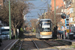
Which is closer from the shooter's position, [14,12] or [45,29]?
[45,29]

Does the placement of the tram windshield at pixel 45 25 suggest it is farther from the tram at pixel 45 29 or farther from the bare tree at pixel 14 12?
the bare tree at pixel 14 12

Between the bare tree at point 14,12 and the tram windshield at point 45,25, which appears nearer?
the tram windshield at point 45,25

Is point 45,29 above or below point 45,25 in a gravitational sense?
below

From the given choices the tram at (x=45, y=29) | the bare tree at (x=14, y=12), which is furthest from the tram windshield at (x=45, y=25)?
the bare tree at (x=14, y=12)

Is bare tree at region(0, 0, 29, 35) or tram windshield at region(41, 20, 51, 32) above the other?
bare tree at region(0, 0, 29, 35)

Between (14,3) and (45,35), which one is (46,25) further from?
(14,3)

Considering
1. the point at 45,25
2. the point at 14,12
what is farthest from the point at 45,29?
the point at 14,12

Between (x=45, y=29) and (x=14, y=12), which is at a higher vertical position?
(x=14, y=12)

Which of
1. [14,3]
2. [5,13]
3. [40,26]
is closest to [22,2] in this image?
[14,3]

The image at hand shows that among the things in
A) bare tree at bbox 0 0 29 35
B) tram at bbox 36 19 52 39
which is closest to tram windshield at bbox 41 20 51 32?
tram at bbox 36 19 52 39

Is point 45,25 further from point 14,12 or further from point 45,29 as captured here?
point 14,12

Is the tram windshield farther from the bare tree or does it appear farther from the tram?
the bare tree

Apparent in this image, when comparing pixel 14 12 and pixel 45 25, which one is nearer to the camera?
pixel 45 25

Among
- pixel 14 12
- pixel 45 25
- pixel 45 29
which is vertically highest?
pixel 14 12
